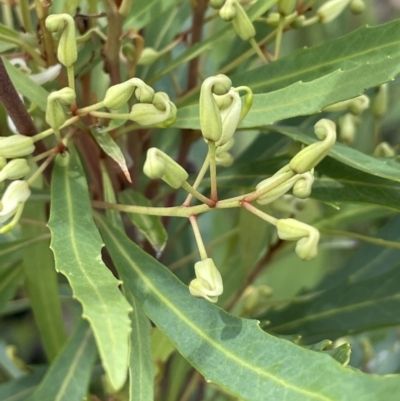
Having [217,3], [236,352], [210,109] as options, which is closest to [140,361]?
[236,352]

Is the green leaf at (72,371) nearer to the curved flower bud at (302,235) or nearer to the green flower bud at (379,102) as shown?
the curved flower bud at (302,235)

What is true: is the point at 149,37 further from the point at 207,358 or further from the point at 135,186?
the point at 207,358

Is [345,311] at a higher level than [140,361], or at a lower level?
lower

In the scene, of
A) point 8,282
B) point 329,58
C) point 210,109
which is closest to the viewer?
point 210,109

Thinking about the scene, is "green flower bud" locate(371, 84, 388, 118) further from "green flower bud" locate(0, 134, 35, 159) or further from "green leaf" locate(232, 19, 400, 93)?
"green flower bud" locate(0, 134, 35, 159)

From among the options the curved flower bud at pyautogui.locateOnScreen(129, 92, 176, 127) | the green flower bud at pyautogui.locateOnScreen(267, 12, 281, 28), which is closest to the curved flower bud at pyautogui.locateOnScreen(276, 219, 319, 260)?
the curved flower bud at pyautogui.locateOnScreen(129, 92, 176, 127)

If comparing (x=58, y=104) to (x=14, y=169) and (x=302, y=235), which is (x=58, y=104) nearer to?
(x=14, y=169)
